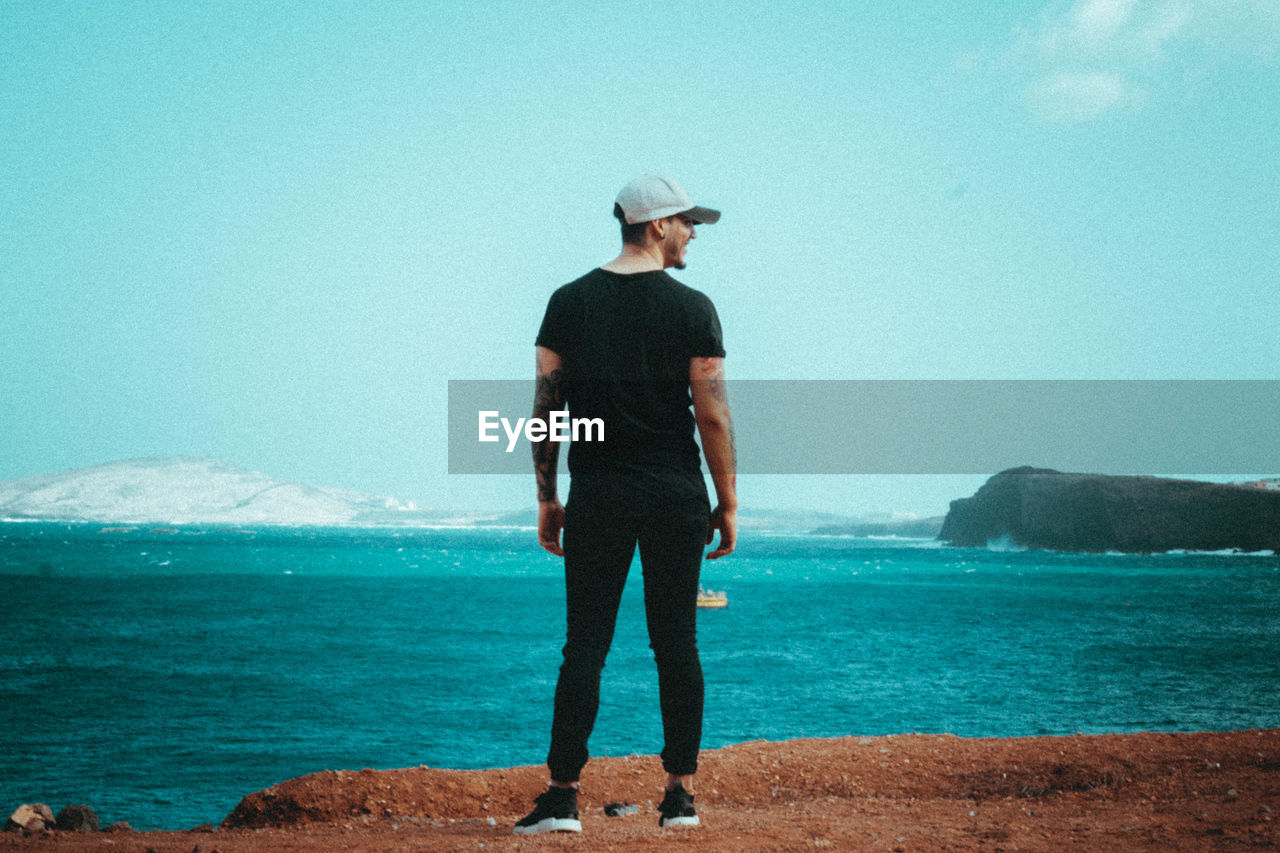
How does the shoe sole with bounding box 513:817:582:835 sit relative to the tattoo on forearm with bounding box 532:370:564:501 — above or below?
below

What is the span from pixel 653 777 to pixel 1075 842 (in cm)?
451

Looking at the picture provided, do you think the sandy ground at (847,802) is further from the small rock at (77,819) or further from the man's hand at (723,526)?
the small rock at (77,819)

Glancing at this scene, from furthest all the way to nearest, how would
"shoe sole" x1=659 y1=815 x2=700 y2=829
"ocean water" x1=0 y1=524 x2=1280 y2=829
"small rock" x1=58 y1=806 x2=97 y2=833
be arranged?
"ocean water" x1=0 y1=524 x2=1280 y2=829 → "small rock" x1=58 y1=806 x2=97 y2=833 → "shoe sole" x1=659 y1=815 x2=700 y2=829

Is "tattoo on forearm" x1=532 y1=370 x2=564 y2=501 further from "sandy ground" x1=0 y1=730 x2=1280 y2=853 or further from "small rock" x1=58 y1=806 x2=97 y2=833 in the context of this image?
"small rock" x1=58 y1=806 x2=97 y2=833

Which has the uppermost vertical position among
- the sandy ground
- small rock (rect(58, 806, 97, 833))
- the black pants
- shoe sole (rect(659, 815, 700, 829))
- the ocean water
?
the black pants

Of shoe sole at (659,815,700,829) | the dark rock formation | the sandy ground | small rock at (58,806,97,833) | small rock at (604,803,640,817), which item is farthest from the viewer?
the dark rock formation

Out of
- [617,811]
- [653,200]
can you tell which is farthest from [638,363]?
[617,811]

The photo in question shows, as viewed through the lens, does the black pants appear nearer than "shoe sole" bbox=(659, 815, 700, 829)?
Yes

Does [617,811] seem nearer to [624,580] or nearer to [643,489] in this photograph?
[624,580]

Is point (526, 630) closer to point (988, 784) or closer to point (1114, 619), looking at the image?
point (1114, 619)

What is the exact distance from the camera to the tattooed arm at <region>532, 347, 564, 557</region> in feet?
13.2

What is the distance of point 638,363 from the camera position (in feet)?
12.8

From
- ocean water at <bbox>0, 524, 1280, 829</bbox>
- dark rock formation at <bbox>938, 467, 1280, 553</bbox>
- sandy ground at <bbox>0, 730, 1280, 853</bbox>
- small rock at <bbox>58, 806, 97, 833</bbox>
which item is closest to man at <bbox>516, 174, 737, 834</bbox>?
sandy ground at <bbox>0, 730, 1280, 853</bbox>

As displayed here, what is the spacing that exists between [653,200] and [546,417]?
1037 millimetres
